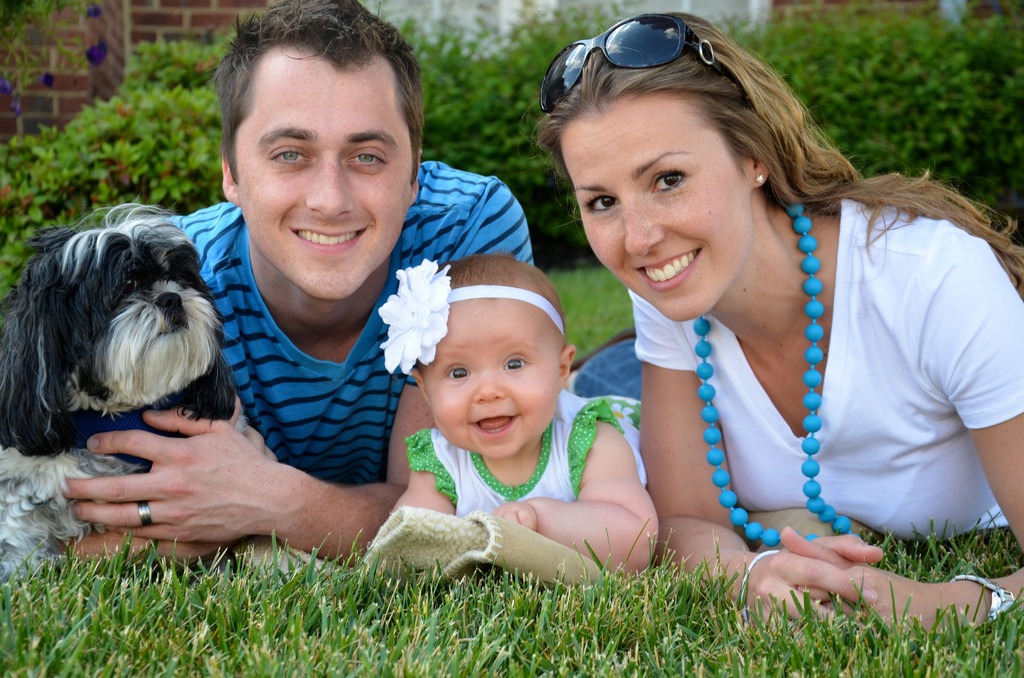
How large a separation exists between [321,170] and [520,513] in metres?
1.27

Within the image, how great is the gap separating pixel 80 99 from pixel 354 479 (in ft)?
15.3

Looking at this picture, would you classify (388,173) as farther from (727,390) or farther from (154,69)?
(154,69)

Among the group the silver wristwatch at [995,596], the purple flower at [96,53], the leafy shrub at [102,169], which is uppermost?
the purple flower at [96,53]

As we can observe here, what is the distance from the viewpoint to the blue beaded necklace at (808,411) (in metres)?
3.26

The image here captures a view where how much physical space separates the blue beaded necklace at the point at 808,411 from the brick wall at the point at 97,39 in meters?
4.33

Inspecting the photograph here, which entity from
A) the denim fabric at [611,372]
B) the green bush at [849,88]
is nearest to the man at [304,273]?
the denim fabric at [611,372]

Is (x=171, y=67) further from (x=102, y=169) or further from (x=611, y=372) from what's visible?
Result: (x=611, y=372)

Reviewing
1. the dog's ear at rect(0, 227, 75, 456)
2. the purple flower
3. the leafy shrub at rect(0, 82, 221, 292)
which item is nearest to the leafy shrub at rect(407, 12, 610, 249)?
the purple flower

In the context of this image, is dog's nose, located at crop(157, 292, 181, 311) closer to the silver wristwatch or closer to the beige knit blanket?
the beige knit blanket

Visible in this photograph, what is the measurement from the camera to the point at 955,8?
31.9 ft

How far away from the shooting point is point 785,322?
3.38 m

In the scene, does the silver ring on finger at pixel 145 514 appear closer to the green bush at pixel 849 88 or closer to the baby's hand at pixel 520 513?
the baby's hand at pixel 520 513

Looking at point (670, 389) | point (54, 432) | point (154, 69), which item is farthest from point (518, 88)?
point (54, 432)

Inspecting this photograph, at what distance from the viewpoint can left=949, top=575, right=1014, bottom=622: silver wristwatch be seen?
2.71m
